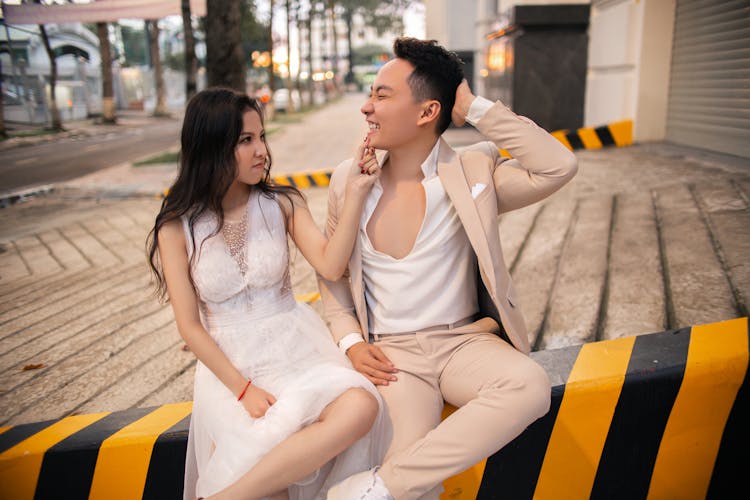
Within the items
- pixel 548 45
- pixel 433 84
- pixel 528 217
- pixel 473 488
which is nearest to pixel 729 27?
pixel 528 217

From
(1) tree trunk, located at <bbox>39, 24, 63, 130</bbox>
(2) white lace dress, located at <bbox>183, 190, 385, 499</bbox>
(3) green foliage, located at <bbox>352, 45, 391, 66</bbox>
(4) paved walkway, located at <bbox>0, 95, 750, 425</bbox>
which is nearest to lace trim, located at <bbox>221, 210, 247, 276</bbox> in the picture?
(2) white lace dress, located at <bbox>183, 190, 385, 499</bbox>

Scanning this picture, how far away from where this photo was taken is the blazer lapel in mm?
2244

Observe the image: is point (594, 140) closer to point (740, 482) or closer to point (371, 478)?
point (740, 482)

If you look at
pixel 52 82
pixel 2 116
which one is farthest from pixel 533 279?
pixel 52 82

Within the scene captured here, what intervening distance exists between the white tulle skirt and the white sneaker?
0.08 metres

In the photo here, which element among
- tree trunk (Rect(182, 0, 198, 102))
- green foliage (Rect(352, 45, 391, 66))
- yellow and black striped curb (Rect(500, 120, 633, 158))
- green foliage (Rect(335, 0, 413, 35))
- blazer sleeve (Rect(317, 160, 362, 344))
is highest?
green foliage (Rect(352, 45, 391, 66))

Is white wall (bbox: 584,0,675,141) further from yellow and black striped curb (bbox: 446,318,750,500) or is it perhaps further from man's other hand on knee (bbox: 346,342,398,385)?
man's other hand on knee (bbox: 346,342,398,385)

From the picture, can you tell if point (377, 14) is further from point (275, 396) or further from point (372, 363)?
point (275, 396)

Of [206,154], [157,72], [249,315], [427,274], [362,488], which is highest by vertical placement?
[157,72]

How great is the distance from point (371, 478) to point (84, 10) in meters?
4.95

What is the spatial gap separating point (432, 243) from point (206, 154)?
1004mm

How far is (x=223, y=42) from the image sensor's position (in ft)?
31.7

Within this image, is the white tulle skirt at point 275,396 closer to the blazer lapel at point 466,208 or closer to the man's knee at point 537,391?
the man's knee at point 537,391

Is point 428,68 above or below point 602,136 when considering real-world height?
above
